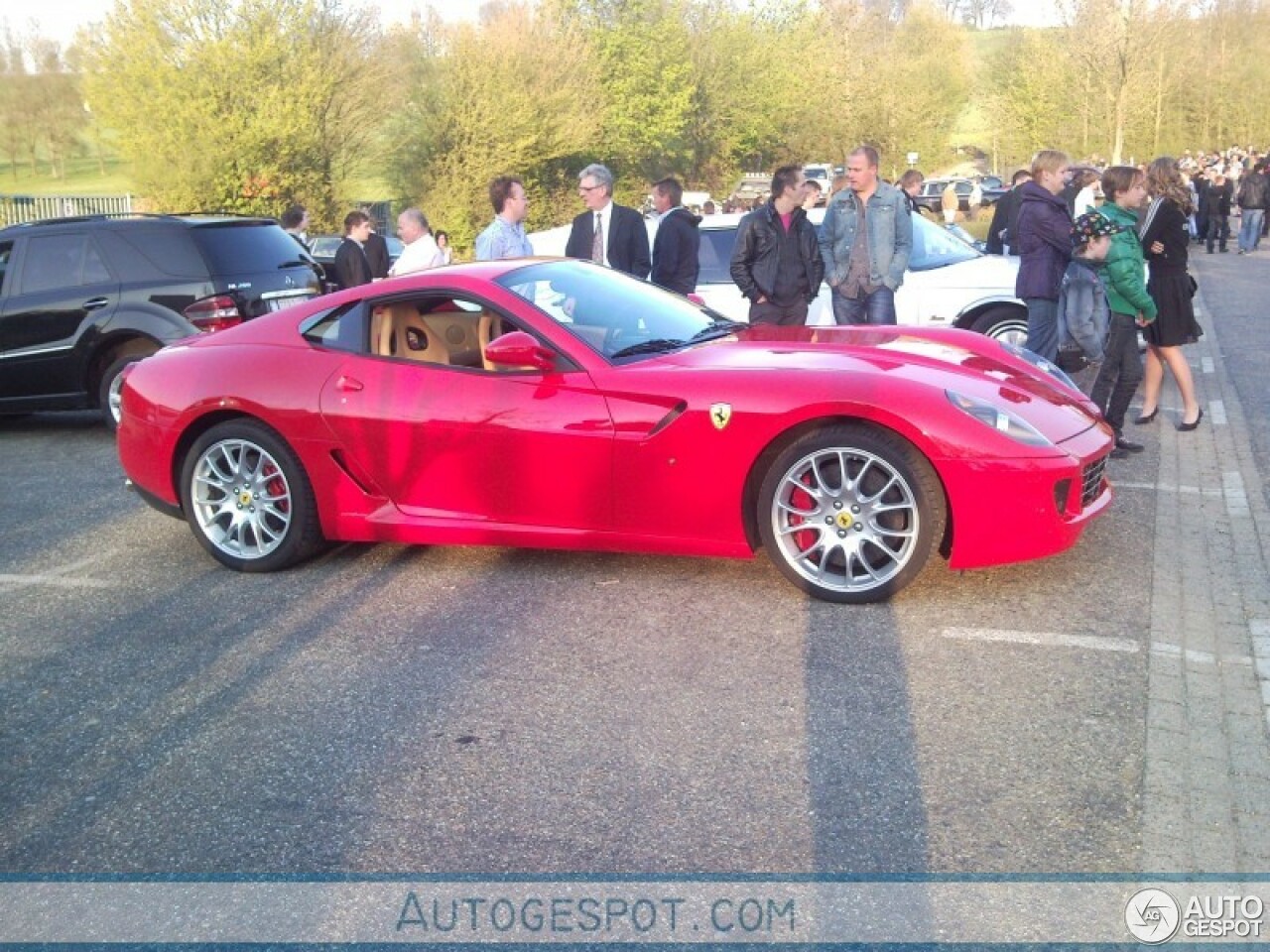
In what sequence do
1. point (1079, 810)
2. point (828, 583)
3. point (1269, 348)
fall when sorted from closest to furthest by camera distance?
point (1079, 810) → point (828, 583) → point (1269, 348)

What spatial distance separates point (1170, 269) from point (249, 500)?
20.1 feet

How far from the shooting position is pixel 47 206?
92.9ft

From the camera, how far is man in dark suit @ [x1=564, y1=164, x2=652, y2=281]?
9.72 m

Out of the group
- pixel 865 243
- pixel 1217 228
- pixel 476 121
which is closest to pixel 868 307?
pixel 865 243

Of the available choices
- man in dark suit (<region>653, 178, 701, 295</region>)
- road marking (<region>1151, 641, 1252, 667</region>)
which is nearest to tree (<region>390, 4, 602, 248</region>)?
man in dark suit (<region>653, 178, 701, 295</region>)

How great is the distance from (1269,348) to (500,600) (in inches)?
401

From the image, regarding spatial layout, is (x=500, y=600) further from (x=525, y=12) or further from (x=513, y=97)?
(x=525, y=12)

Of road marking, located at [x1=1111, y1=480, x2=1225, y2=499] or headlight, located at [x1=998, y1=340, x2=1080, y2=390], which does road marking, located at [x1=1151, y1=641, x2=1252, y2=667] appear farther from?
road marking, located at [x1=1111, y1=480, x2=1225, y2=499]

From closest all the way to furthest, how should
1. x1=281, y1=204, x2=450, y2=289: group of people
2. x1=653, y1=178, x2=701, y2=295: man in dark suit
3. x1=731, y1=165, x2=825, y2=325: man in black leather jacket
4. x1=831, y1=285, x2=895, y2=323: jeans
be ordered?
x1=731, y1=165, x2=825, y2=325: man in black leather jacket < x1=831, y1=285, x2=895, y2=323: jeans < x1=653, y1=178, x2=701, y2=295: man in dark suit < x1=281, y1=204, x2=450, y2=289: group of people

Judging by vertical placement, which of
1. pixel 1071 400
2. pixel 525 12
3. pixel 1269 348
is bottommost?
pixel 1269 348

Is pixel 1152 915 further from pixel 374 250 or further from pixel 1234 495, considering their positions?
pixel 374 250

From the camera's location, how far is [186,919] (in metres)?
3.39

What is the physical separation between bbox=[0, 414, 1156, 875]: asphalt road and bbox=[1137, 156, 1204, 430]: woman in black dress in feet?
10.1

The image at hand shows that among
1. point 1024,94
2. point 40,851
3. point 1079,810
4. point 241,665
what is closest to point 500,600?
point 241,665
